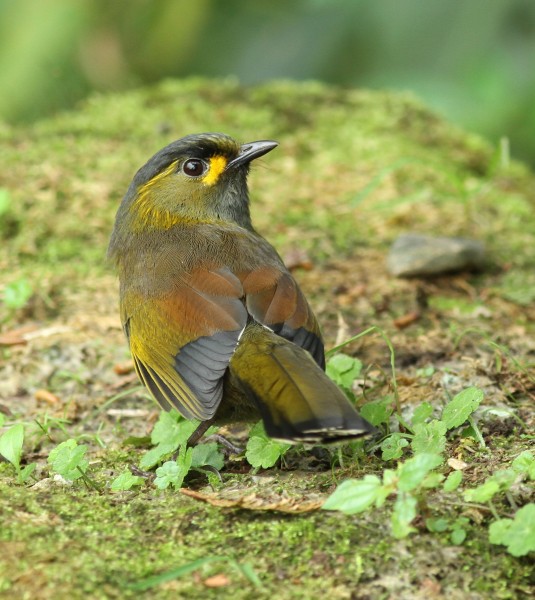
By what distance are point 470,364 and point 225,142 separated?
1.59 metres

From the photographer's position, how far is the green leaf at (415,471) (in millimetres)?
2400

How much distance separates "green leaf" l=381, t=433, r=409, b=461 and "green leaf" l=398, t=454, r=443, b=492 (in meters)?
0.66

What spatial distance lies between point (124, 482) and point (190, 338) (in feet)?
1.99

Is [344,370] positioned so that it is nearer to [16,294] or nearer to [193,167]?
[193,167]

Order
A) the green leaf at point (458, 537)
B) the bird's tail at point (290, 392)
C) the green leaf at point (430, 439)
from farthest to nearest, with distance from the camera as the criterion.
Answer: the green leaf at point (430, 439)
the bird's tail at point (290, 392)
the green leaf at point (458, 537)

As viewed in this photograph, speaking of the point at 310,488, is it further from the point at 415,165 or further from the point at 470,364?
the point at 415,165

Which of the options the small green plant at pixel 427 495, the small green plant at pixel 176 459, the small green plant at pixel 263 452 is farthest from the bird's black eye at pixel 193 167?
the small green plant at pixel 427 495

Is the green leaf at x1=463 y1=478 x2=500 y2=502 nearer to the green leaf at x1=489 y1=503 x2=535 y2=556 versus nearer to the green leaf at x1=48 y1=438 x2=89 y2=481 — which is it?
the green leaf at x1=489 y1=503 x2=535 y2=556

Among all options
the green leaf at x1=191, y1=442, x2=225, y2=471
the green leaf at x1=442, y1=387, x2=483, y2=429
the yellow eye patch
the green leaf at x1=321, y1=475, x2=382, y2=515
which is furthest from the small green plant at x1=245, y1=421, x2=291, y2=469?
the yellow eye patch

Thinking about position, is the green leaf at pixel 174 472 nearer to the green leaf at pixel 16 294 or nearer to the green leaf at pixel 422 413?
the green leaf at pixel 422 413

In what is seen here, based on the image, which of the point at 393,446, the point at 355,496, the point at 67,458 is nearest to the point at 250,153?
the point at 393,446

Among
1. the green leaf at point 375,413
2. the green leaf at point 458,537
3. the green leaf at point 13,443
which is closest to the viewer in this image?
the green leaf at point 458,537

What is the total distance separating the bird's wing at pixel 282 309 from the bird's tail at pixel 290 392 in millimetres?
67

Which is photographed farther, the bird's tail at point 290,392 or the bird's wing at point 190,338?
the bird's wing at point 190,338
